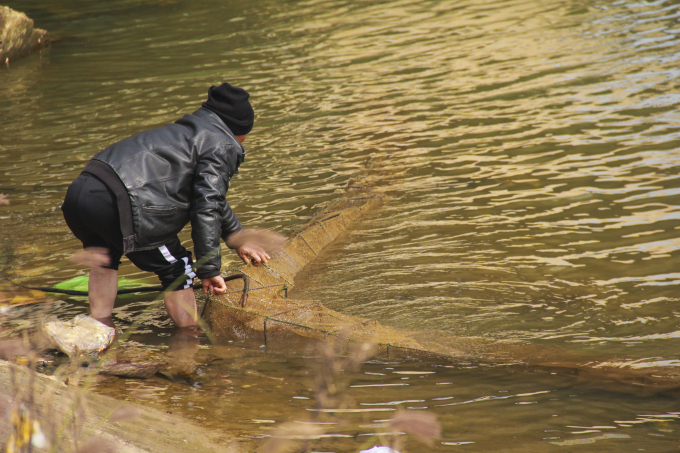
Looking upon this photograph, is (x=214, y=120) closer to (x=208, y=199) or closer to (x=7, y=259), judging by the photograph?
(x=208, y=199)

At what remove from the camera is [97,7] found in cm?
2384

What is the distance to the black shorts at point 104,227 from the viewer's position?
3604 mm

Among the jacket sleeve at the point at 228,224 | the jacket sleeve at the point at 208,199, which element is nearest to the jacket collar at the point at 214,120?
the jacket sleeve at the point at 208,199

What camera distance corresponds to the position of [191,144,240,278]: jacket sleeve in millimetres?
3691

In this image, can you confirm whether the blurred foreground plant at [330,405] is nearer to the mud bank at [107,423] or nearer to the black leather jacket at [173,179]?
the mud bank at [107,423]

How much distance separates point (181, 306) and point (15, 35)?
1548 centimetres

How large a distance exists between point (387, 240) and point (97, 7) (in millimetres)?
21750

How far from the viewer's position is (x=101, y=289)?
4215 mm

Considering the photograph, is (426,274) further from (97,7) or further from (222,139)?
(97,7)

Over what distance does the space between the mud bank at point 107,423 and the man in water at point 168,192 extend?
2.89 ft

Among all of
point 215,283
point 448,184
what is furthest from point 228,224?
point 448,184

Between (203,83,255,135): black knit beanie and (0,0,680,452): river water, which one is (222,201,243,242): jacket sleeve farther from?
(0,0,680,452): river water

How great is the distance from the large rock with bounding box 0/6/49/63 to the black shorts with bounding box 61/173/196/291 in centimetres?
1507

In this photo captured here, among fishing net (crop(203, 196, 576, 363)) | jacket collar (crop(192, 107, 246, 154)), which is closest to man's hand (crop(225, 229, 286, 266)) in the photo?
fishing net (crop(203, 196, 576, 363))
